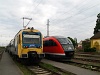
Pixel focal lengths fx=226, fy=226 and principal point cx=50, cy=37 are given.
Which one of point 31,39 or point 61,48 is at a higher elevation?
point 31,39

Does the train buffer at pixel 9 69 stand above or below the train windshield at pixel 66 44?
below

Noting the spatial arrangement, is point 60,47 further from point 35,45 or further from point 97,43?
point 97,43

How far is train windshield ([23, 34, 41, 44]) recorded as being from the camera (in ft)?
61.2

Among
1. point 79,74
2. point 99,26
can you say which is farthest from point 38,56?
point 99,26

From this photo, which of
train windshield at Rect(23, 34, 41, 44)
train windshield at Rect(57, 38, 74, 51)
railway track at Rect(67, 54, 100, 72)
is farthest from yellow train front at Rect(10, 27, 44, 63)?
railway track at Rect(67, 54, 100, 72)

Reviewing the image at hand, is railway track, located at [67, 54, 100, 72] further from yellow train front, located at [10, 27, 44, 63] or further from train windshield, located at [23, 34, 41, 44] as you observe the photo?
train windshield, located at [23, 34, 41, 44]

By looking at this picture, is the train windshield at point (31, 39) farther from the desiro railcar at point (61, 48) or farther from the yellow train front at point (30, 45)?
the desiro railcar at point (61, 48)

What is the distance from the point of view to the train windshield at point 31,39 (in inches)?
734

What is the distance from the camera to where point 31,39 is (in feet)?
62.0

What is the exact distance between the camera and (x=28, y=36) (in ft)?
61.8

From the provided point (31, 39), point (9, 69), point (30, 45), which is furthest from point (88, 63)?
point (9, 69)

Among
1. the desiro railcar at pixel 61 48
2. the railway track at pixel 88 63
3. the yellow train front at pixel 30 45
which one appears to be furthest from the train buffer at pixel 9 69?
the railway track at pixel 88 63

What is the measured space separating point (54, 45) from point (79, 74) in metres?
10.7

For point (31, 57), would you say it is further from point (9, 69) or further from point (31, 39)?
point (9, 69)
